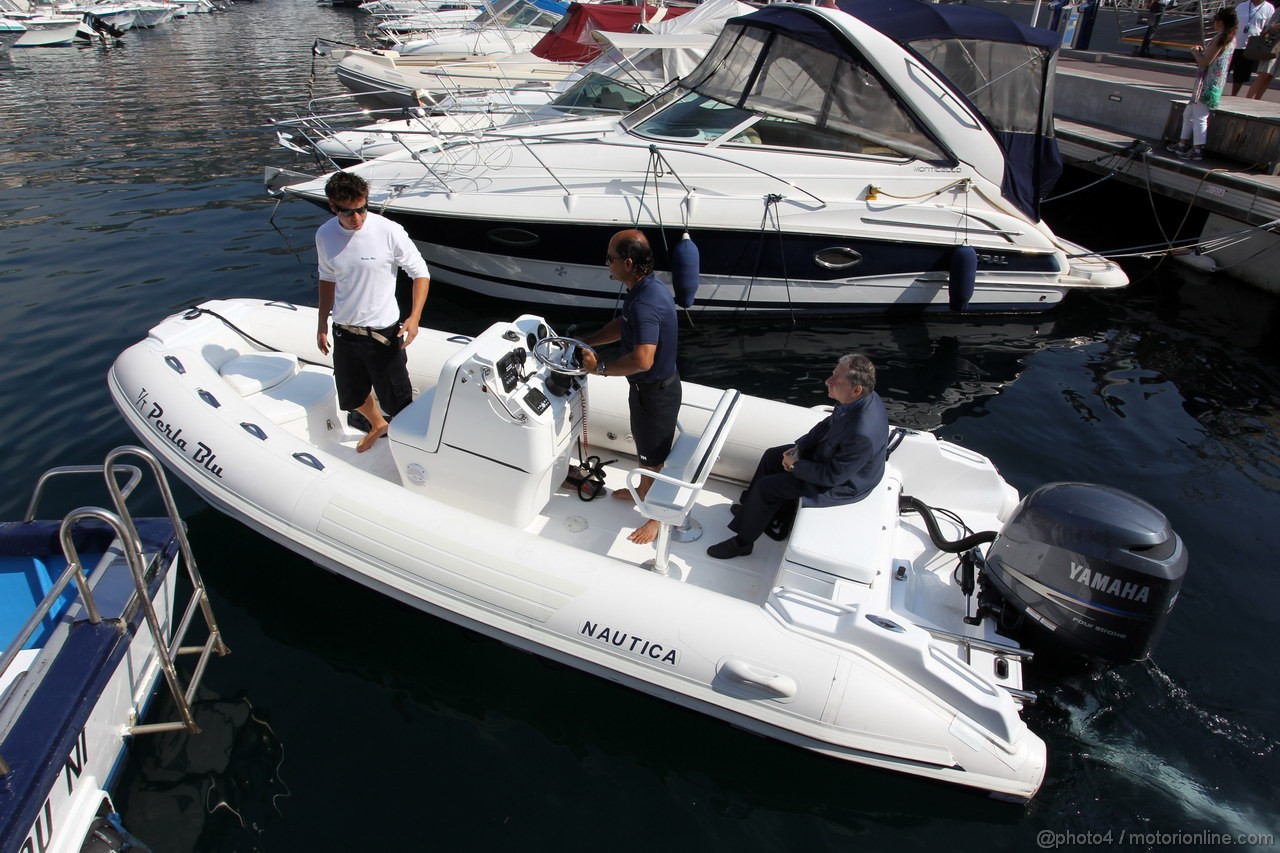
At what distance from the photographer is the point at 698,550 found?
13.2 ft

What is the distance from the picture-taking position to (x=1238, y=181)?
27.9ft

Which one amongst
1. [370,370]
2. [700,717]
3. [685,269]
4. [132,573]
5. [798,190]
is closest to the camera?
[132,573]

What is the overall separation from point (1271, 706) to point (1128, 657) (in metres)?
1.15

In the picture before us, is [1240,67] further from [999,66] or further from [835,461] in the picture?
[835,461]

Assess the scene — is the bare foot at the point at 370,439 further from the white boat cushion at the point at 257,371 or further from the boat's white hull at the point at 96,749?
the boat's white hull at the point at 96,749

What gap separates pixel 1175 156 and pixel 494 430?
10.5 m

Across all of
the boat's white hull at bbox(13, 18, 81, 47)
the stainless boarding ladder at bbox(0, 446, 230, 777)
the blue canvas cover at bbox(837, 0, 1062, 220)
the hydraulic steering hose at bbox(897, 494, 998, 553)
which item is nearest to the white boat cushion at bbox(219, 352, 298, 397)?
the stainless boarding ladder at bbox(0, 446, 230, 777)

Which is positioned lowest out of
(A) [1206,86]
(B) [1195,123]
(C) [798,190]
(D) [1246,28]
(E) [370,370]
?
(E) [370,370]

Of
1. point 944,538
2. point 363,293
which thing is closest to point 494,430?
point 363,293

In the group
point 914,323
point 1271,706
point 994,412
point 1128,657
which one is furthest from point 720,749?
point 914,323

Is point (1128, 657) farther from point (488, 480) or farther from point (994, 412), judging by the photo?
point (994, 412)

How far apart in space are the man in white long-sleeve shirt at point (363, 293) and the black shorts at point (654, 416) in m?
1.36

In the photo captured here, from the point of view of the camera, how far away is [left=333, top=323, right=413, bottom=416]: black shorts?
412 cm

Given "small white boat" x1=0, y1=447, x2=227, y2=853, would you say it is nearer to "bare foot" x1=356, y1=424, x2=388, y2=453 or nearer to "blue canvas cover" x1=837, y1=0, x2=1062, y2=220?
"bare foot" x1=356, y1=424, x2=388, y2=453
